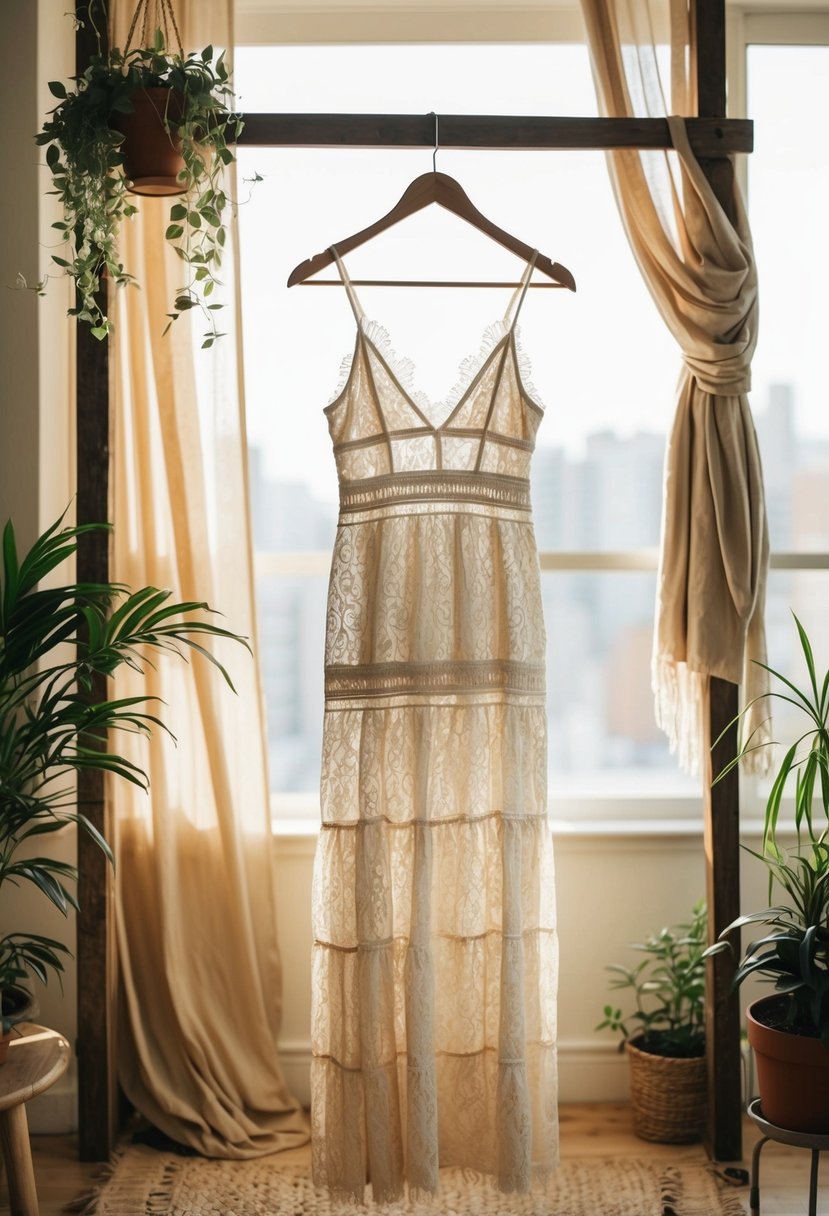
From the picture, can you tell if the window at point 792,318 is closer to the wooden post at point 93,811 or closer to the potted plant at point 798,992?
the potted plant at point 798,992

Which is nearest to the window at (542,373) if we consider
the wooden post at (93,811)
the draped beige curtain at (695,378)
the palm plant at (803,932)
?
the draped beige curtain at (695,378)

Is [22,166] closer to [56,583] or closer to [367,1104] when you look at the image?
[56,583]

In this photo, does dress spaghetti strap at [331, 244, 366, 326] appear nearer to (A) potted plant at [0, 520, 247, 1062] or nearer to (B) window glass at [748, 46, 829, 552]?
(A) potted plant at [0, 520, 247, 1062]

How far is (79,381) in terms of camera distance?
2391 millimetres

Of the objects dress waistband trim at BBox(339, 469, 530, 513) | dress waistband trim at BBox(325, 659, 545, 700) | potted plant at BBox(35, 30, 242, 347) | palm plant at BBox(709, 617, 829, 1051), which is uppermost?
potted plant at BBox(35, 30, 242, 347)

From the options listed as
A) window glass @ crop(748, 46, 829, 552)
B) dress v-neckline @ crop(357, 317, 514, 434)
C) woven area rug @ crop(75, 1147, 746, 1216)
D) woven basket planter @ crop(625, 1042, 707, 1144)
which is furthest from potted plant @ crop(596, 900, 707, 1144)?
dress v-neckline @ crop(357, 317, 514, 434)

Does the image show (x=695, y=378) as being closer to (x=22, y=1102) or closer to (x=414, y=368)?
(x=414, y=368)

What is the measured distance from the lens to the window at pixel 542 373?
2.89m

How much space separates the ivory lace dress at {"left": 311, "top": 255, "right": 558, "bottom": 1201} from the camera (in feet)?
6.83

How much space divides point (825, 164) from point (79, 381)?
1.92 m

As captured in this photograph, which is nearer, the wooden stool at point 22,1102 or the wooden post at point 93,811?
the wooden stool at point 22,1102

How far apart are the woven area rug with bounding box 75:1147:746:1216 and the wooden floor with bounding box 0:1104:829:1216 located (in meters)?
0.05

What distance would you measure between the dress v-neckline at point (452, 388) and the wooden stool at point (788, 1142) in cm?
144

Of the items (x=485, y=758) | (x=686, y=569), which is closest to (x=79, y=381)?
(x=485, y=758)
